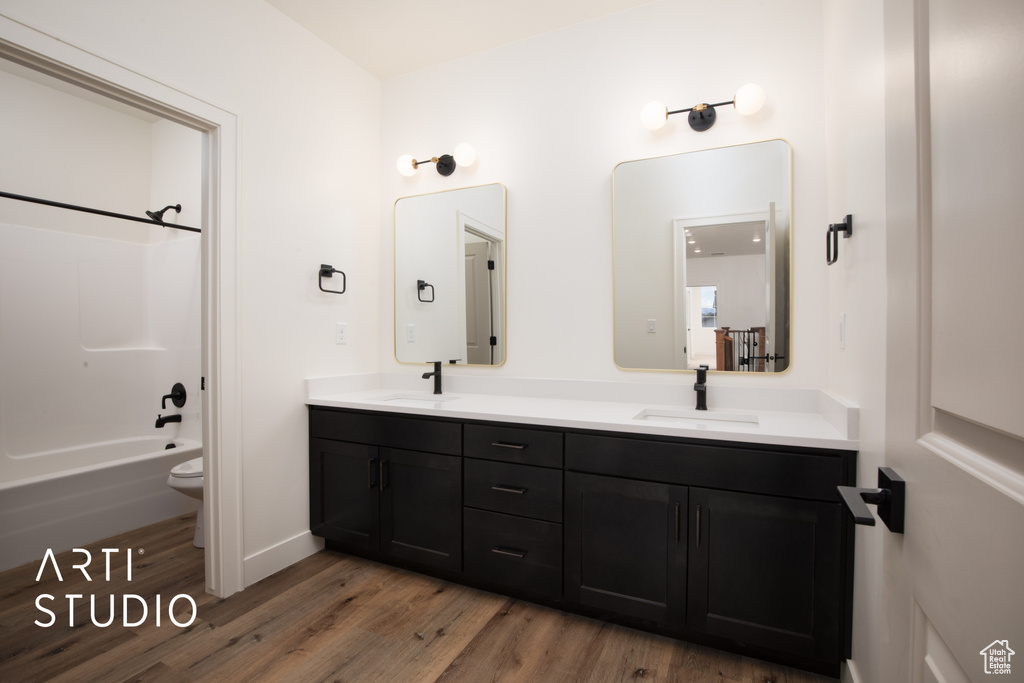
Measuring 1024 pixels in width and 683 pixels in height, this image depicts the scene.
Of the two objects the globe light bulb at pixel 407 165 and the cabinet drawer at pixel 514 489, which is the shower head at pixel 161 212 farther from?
the cabinet drawer at pixel 514 489

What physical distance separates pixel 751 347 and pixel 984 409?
182cm

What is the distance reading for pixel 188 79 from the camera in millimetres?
1957

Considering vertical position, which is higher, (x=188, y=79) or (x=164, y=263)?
(x=188, y=79)

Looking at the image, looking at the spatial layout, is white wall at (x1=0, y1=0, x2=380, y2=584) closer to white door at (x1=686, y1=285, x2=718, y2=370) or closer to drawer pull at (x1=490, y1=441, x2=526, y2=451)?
drawer pull at (x1=490, y1=441, x2=526, y2=451)

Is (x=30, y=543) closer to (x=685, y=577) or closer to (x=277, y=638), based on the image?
(x=277, y=638)

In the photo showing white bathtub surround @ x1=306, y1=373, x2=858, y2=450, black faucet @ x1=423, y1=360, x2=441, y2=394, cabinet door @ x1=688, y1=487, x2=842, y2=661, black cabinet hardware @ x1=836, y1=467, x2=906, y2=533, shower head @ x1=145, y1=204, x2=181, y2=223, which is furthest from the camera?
shower head @ x1=145, y1=204, x2=181, y2=223

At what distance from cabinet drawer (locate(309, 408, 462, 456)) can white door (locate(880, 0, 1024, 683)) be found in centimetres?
171

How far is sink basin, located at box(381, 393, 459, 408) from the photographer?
233 cm

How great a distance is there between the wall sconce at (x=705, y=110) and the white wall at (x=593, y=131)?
0.05 metres

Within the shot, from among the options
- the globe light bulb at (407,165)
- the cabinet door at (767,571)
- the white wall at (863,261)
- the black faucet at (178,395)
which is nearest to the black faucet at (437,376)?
the globe light bulb at (407,165)

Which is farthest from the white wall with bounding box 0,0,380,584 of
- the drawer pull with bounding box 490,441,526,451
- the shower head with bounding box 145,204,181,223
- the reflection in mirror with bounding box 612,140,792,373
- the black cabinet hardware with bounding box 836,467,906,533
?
the black cabinet hardware with bounding box 836,467,906,533

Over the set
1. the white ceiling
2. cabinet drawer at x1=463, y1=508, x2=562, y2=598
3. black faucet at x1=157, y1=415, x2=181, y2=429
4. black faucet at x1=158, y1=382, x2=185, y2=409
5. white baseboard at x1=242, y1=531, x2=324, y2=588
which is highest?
the white ceiling

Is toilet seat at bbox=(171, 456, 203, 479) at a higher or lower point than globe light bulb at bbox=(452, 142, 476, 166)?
lower

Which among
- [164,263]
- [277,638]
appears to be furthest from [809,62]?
[164,263]
